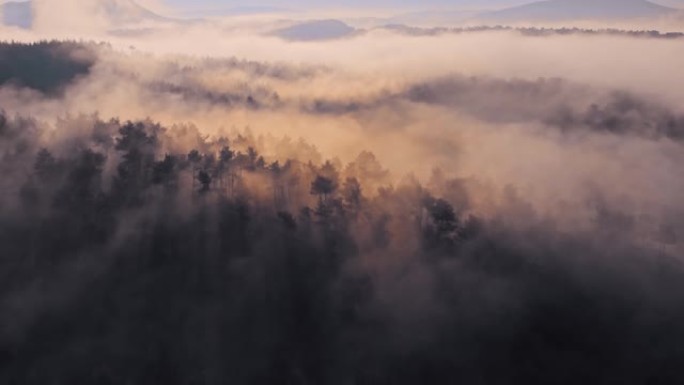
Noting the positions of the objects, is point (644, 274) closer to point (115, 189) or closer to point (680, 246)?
point (680, 246)

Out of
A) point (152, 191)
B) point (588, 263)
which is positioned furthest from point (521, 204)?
point (152, 191)

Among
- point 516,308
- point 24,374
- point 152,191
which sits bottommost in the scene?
Answer: point 24,374

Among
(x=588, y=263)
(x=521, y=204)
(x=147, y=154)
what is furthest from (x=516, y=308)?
(x=147, y=154)

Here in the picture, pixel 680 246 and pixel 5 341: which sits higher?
pixel 680 246

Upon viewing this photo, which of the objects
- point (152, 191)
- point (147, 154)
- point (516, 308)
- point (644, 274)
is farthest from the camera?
point (147, 154)

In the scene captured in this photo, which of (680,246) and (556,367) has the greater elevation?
(680,246)

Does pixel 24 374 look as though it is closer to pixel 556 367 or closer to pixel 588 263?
pixel 556 367

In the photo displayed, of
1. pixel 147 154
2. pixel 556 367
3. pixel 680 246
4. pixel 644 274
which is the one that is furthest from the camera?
pixel 147 154

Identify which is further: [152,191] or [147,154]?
[147,154]

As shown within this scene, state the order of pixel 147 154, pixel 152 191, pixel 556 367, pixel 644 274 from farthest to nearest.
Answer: pixel 147 154, pixel 152 191, pixel 644 274, pixel 556 367
